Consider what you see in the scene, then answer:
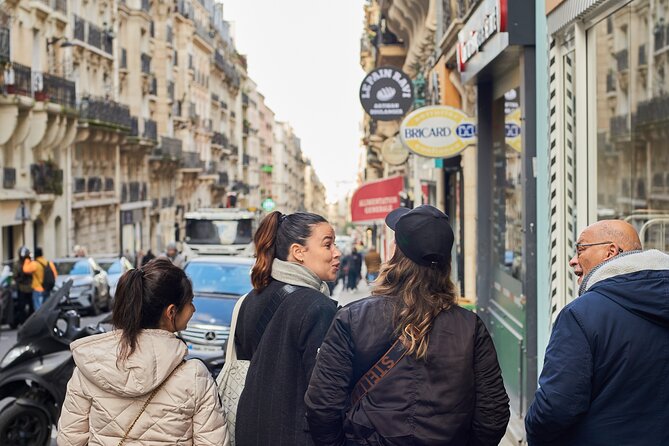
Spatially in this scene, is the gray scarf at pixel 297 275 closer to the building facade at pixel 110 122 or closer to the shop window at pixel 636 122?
the shop window at pixel 636 122

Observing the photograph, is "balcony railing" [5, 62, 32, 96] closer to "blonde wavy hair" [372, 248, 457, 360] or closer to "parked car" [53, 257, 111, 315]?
"parked car" [53, 257, 111, 315]

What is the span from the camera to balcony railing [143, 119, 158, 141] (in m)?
63.8

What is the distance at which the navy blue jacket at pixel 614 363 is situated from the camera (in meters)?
4.07

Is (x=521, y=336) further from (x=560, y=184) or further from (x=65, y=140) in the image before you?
(x=65, y=140)

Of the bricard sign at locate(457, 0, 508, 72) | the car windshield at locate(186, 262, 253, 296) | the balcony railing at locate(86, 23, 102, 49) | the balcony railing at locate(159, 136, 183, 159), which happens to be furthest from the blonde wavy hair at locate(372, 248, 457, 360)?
the balcony railing at locate(159, 136, 183, 159)

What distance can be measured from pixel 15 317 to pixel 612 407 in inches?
867

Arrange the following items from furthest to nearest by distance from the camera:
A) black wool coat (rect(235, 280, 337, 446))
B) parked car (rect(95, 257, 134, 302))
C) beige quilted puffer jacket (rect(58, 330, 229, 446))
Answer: parked car (rect(95, 257, 134, 302)), black wool coat (rect(235, 280, 337, 446)), beige quilted puffer jacket (rect(58, 330, 229, 446))

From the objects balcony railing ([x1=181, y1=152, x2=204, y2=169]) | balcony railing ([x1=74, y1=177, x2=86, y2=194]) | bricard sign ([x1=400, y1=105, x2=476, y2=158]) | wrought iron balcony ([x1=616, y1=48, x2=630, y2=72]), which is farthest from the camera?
balcony railing ([x1=181, y1=152, x2=204, y2=169])

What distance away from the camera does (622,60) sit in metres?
7.03

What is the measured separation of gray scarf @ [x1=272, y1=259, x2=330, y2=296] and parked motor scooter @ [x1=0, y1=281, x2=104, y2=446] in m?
4.25

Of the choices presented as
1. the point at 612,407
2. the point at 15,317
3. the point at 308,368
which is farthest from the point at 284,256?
the point at 15,317

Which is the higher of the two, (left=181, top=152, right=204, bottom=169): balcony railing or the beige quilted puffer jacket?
(left=181, top=152, right=204, bottom=169): balcony railing

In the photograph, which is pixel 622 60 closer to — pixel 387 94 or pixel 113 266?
pixel 387 94

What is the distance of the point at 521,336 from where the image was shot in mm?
10008
